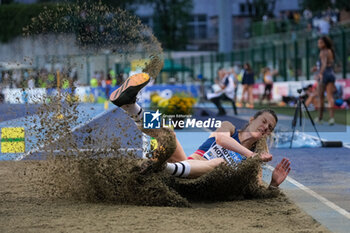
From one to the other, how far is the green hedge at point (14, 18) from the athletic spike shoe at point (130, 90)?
34.5 feet

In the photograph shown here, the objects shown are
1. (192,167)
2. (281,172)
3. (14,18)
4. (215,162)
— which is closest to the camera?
(192,167)

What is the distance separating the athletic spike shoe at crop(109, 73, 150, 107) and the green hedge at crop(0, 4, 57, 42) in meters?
10.5

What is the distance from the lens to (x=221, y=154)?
8094 millimetres

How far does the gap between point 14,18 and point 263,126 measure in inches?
551

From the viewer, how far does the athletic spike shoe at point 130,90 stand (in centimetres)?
785

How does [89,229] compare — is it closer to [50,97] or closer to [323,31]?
[50,97]

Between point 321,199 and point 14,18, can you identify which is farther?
point 14,18

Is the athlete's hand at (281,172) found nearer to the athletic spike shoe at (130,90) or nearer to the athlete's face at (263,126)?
the athlete's face at (263,126)

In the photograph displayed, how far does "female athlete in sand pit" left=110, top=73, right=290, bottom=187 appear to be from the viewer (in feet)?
25.4

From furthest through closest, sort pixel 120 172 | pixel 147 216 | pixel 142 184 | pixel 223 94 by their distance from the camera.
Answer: pixel 223 94
pixel 120 172
pixel 142 184
pixel 147 216

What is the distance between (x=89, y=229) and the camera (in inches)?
246

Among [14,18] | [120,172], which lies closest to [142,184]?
[120,172]

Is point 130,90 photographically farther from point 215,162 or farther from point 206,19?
point 206,19

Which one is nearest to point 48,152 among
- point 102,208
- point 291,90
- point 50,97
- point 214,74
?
point 50,97
